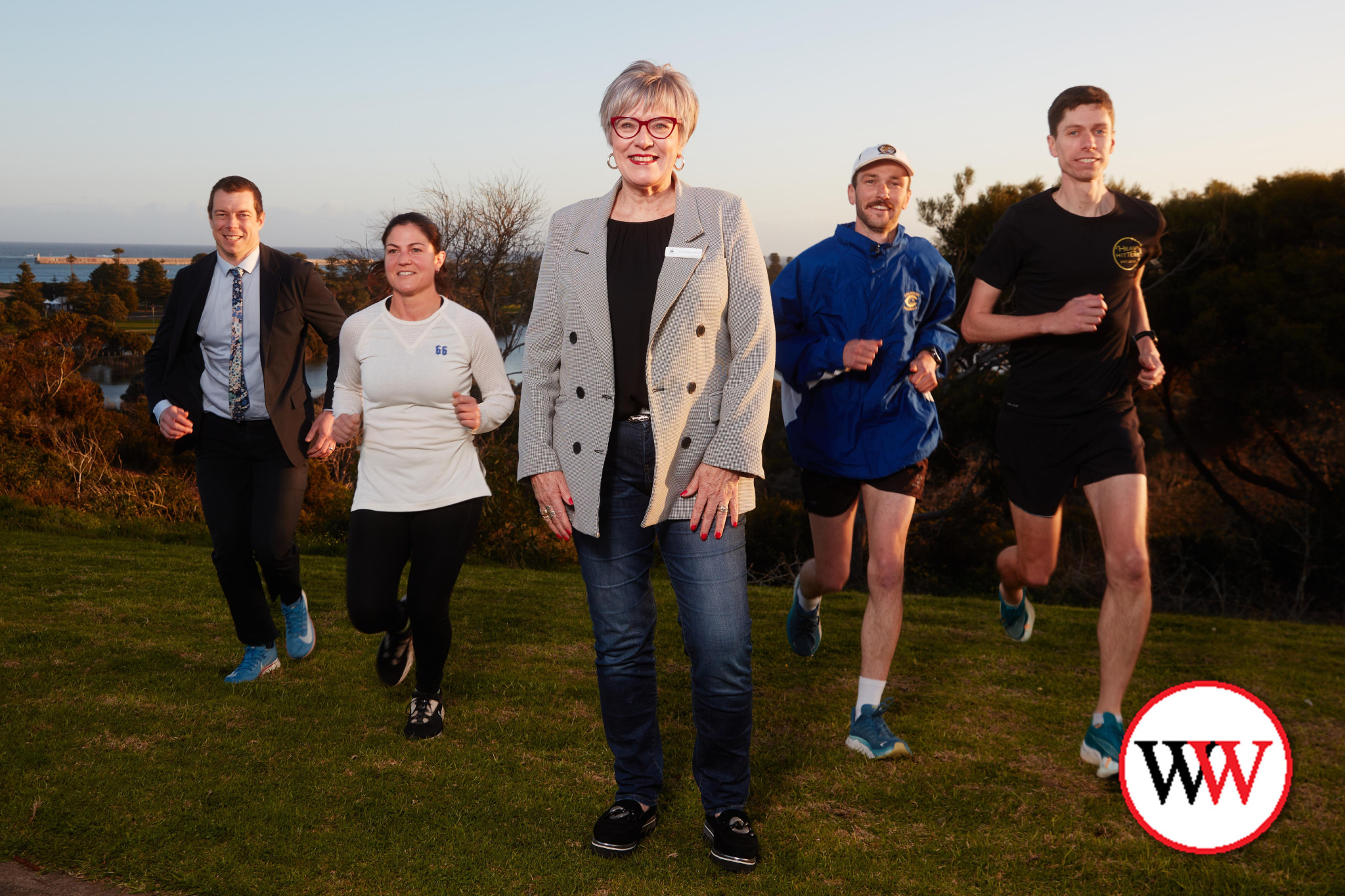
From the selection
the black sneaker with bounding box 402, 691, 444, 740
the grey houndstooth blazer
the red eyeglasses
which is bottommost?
the black sneaker with bounding box 402, 691, 444, 740

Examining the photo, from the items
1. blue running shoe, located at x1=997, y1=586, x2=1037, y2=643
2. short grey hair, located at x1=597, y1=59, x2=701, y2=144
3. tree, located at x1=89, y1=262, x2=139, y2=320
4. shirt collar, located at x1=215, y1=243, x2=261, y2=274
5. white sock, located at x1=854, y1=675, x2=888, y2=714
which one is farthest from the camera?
tree, located at x1=89, y1=262, x2=139, y2=320

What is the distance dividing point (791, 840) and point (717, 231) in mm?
1877

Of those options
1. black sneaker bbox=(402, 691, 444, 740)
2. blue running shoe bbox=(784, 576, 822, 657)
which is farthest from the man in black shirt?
black sneaker bbox=(402, 691, 444, 740)

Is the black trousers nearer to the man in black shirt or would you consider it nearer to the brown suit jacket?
the brown suit jacket

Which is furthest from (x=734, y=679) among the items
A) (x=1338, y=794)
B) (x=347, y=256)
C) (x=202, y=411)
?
(x=347, y=256)

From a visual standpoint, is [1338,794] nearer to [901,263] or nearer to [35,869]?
[901,263]

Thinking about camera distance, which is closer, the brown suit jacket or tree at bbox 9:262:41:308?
the brown suit jacket

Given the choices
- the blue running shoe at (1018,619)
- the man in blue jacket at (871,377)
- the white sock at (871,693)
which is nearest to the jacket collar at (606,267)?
the man in blue jacket at (871,377)

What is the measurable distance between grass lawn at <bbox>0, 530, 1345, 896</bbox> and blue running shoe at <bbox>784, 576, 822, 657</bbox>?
11cm

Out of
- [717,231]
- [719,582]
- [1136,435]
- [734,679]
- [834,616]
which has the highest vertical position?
[717,231]

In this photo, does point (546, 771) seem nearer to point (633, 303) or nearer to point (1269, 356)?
point (633, 303)

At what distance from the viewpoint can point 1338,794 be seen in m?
3.34

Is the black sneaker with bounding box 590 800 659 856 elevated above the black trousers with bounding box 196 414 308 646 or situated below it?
below

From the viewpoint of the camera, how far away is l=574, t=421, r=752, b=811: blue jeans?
8.64ft
